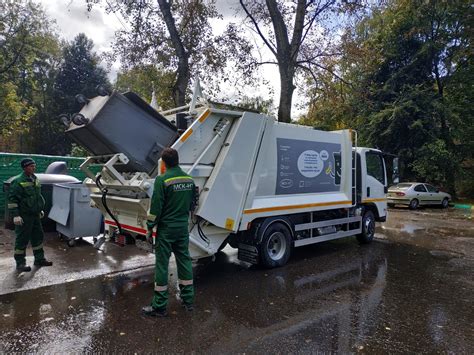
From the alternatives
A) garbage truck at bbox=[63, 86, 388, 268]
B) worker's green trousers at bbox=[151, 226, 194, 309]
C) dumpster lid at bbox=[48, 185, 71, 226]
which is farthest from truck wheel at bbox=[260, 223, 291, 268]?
dumpster lid at bbox=[48, 185, 71, 226]

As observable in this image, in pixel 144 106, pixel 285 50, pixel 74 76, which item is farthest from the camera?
pixel 74 76

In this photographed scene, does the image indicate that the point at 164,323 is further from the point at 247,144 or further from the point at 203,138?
the point at 247,144

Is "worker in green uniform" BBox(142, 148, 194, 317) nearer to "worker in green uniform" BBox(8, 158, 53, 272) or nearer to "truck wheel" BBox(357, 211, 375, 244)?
"worker in green uniform" BBox(8, 158, 53, 272)

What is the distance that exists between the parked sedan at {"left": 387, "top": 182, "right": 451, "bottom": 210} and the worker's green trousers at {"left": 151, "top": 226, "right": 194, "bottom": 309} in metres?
16.4

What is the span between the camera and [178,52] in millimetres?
12141

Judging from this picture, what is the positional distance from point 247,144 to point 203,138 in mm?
801

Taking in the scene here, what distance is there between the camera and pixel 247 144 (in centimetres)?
596

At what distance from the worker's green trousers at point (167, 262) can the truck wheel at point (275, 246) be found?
1.96 m

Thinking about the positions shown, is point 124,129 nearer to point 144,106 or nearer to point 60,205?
point 144,106

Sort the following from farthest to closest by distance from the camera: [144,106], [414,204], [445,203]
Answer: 1. [445,203]
2. [414,204]
3. [144,106]

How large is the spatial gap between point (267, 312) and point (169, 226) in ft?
5.34

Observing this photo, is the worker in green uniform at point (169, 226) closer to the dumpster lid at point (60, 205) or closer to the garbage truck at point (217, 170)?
the garbage truck at point (217, 170)

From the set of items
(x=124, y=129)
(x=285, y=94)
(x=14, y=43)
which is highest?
(x=14, y=43)

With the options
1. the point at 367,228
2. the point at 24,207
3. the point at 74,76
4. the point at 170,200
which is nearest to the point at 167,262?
the point at 170,200
